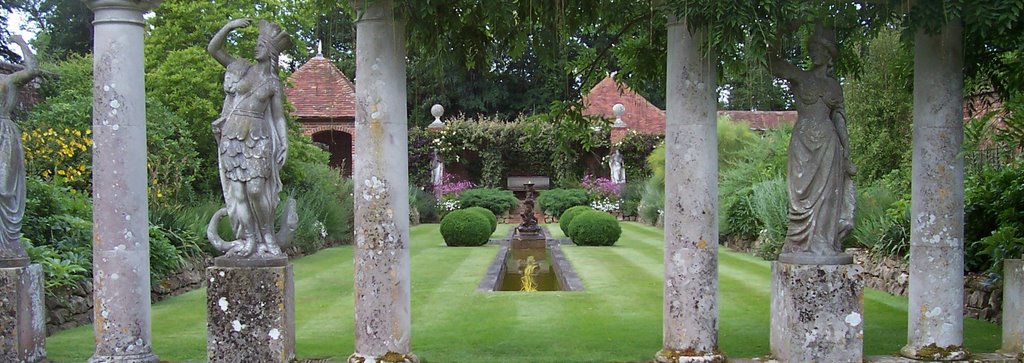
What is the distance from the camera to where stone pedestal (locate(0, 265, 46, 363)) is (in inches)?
247

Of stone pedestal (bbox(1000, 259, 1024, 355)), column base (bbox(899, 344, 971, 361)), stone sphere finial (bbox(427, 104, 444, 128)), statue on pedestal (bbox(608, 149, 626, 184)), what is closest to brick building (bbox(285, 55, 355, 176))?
stone sphere finial (bbox(427, 104, 444, 128))

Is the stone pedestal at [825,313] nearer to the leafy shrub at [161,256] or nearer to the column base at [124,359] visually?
the column base at [124,359]

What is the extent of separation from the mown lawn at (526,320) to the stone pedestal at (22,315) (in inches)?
16.4

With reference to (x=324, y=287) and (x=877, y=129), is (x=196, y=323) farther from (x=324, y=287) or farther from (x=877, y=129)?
(x=877, y=129)

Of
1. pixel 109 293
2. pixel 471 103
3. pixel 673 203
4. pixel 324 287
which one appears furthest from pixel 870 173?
pixel 471 103

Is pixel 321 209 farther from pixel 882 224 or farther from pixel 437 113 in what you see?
pixel 437 113

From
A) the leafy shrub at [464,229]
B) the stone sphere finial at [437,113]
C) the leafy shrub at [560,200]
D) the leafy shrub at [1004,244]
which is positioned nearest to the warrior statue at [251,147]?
the leafy shrub at [1004,244]

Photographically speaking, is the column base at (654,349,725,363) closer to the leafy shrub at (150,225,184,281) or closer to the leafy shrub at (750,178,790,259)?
the leafy shrub at (150,225,184,281)

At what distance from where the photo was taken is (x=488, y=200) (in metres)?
28.1

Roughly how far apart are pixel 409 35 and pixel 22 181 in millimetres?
3379

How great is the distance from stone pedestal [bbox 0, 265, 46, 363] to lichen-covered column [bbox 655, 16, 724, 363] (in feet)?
15.9

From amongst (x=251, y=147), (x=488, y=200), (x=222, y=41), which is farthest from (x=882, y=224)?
(x=488, y=200)

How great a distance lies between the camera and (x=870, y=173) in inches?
747

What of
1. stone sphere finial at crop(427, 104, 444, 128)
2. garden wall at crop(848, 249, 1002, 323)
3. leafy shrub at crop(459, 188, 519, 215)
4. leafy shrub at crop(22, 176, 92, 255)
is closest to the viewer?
garden wall at crop(848, 249, 1002, 323)
